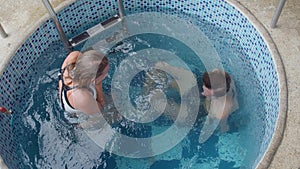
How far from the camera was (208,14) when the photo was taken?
4645 millimetres

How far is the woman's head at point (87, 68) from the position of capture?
3.26 m

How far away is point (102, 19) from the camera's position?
4.79m

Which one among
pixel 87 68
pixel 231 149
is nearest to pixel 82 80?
pixel 87 68

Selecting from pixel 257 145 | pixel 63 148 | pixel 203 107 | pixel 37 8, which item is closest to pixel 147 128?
pixel 203 107

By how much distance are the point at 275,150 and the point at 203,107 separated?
0.93 metres

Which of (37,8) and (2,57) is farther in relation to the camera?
(37,8)

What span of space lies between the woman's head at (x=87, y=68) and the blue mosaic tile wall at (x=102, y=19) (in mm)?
1104

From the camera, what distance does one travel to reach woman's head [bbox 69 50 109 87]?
3.26 meters

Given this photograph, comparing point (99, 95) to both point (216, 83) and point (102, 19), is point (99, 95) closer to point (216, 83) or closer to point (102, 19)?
point (216, 83)

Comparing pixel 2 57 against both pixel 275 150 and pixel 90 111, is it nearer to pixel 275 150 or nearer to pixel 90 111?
pixel 90 111

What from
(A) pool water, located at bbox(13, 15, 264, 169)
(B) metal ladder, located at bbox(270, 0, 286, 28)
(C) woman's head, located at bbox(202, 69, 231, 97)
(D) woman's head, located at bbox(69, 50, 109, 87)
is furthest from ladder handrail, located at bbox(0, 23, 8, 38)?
(B) metal ladder, located at bbox(270, 0, 286, 28)

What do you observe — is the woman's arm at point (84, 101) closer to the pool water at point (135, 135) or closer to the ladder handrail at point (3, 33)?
the pool water at point (135, 135)

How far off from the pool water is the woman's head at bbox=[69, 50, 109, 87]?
810 mm

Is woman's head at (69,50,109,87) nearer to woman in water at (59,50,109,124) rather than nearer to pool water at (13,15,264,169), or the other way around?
woman in water at (59,50,109,124)
